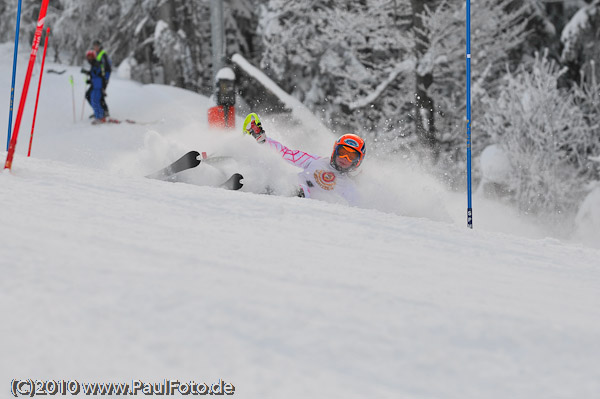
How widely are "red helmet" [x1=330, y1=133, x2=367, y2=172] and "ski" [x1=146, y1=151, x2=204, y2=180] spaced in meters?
1.44

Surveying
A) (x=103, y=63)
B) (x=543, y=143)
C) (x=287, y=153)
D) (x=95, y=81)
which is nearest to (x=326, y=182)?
(x=287, y=153)

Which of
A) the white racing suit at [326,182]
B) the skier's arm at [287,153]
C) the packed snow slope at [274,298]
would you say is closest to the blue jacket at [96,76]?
the skier's arm at [287,153]

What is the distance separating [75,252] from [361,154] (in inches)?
175

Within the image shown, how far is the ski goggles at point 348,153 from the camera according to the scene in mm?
6410

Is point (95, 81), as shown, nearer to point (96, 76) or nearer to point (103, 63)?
point (96, 76)

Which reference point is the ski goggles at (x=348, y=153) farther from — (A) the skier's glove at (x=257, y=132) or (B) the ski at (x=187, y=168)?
(B) the ski at (x=187, y=168)

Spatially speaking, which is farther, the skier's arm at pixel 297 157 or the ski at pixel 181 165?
the skier's arm at pixel 297 157

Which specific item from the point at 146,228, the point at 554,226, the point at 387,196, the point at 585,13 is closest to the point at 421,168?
the point at 554,226

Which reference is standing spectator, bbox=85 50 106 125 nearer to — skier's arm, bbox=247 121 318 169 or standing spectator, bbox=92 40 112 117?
standing spectator, bbox=92 40 112 117

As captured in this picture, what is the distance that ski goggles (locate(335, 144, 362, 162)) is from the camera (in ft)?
21.0

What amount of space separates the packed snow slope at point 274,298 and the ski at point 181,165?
72.2 inches

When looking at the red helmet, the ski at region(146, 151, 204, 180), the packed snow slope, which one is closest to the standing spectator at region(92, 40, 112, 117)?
the ski at region(146, 151, 204, 180)

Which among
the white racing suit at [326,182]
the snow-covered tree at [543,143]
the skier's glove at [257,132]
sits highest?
the skier's glove at [257,132]

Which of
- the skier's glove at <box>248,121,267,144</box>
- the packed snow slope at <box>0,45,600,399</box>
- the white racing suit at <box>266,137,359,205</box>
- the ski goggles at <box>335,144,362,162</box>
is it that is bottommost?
the white racing suit at <box>266,137,359,205</box>
